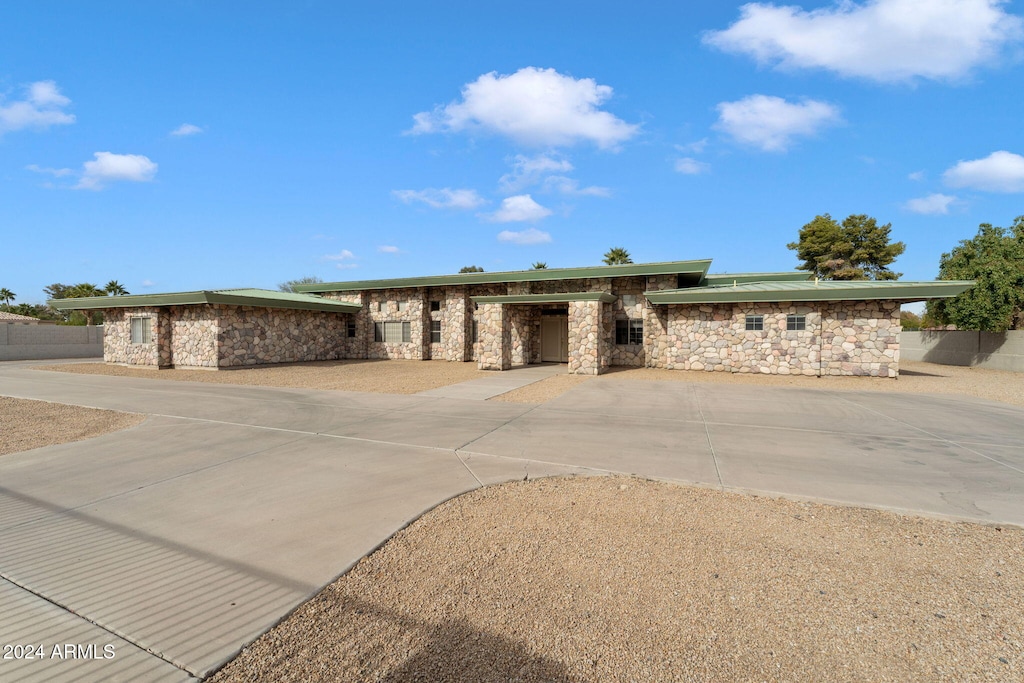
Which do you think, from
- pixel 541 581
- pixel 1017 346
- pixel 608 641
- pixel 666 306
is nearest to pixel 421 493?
pixel 541 581

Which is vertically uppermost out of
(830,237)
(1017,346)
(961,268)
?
(830,237)

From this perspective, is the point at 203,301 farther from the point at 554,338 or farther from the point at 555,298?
the point at 554,338

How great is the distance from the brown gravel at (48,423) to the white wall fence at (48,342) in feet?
76.6

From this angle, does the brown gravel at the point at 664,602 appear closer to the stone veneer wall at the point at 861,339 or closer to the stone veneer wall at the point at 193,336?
the stone veneer wall at the point at 861,339

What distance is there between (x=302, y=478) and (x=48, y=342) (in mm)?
35653

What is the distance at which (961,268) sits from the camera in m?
24.2

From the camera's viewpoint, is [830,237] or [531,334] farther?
[830,237]

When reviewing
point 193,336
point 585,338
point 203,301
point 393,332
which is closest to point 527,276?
point 585,338

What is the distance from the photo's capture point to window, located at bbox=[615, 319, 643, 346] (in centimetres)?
2141

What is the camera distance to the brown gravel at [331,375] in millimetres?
15711

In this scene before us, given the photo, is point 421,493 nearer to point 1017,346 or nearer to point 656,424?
point 656,424

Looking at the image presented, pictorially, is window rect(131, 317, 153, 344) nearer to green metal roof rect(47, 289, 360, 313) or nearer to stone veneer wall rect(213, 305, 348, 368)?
green metal roof rect(47, 289, 360, 313)

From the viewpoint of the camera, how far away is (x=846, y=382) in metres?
16.4

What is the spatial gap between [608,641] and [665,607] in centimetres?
60
